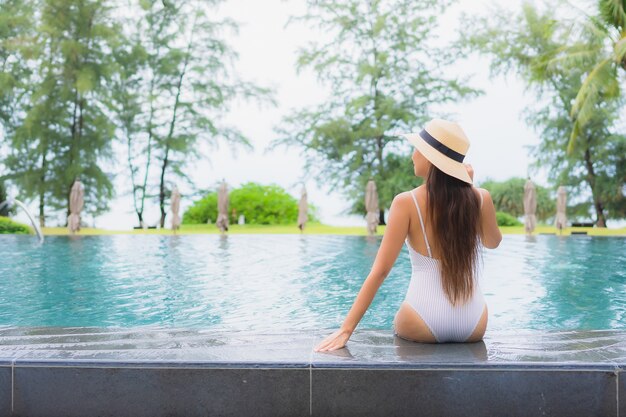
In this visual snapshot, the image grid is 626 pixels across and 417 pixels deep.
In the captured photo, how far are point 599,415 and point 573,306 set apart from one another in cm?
368

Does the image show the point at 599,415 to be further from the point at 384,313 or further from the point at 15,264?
the point at 15,264

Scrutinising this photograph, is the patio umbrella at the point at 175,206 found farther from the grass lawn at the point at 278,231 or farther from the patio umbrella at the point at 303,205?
the patio umbrella at the point at 303,205

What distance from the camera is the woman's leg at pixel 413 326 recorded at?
119 inches

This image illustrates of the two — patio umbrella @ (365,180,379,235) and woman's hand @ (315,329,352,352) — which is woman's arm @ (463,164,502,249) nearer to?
woman's hand @ (315,329,352,352)

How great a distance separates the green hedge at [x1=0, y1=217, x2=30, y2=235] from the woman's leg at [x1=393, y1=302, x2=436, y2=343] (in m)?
20.9

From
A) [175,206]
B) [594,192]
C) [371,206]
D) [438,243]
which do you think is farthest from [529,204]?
[438,243]

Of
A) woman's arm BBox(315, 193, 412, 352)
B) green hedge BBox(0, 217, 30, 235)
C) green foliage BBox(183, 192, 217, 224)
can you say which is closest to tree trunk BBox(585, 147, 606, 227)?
green foliage BBox(183, 192, 217, 224)

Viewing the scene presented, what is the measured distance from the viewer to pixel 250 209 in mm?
28812

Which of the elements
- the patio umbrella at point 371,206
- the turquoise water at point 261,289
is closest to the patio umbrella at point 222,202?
the patio umbrella at point 371,206

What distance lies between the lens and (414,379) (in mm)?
2584

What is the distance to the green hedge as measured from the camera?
2127 centimetres

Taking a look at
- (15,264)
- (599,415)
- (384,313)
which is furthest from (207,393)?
(15,264)

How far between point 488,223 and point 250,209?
2604cm

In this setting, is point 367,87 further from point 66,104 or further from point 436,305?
point 436,305
